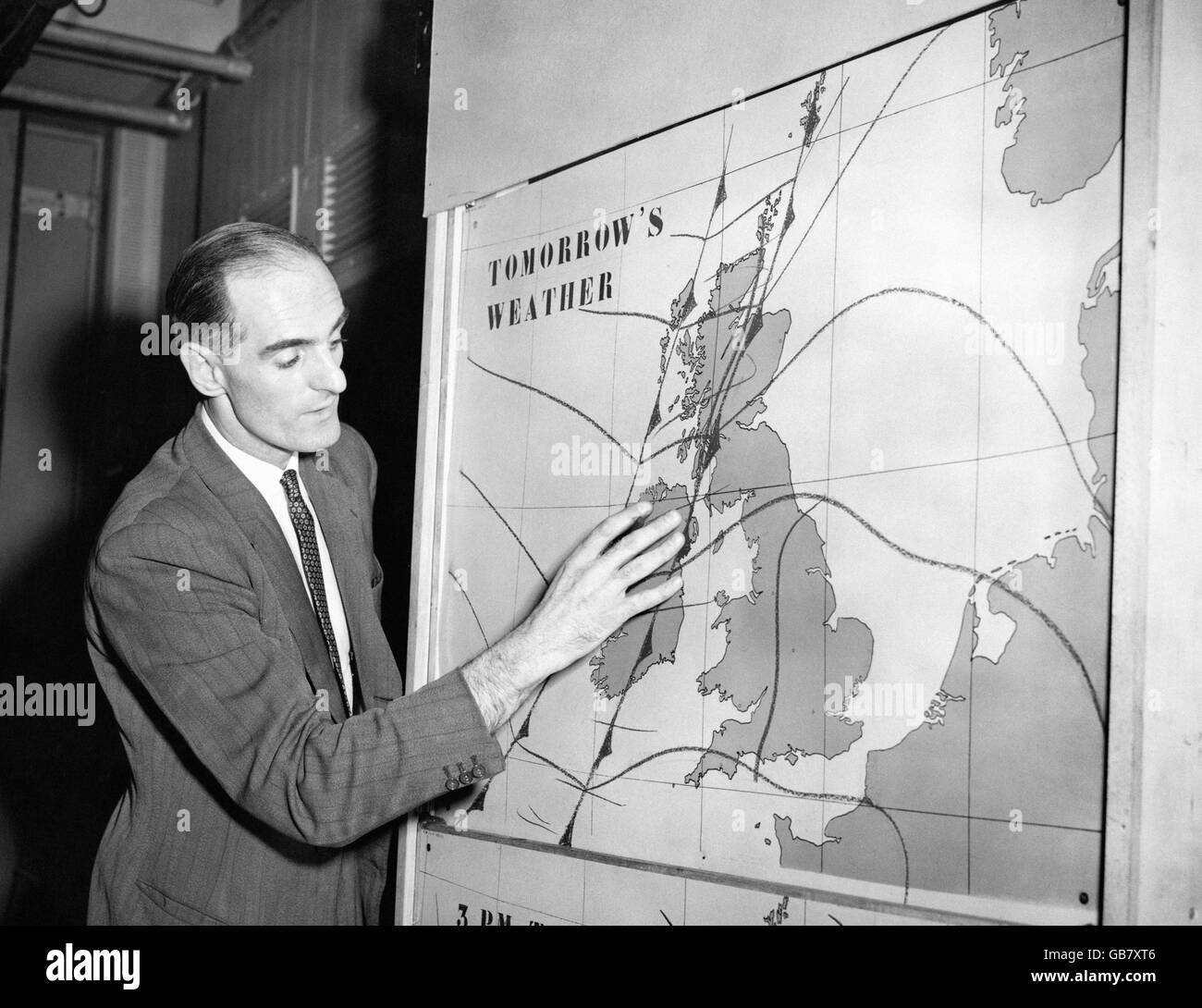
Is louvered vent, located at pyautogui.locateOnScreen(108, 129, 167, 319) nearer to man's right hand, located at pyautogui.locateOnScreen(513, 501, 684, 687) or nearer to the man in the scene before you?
the man

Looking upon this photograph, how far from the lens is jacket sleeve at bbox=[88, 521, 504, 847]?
1.32 metres

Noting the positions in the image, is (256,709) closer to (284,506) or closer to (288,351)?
(284,506)

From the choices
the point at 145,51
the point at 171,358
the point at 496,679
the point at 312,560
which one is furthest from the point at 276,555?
the point at 145,51

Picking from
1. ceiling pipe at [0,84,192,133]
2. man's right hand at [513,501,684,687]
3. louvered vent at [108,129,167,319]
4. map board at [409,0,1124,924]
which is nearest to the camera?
map board at [409,0,1124,924]

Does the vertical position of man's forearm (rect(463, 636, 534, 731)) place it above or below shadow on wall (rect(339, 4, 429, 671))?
below

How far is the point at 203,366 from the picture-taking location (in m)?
1.62

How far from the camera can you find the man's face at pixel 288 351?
1.59 meters

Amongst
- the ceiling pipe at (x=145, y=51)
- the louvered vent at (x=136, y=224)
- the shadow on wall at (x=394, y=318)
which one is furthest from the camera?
the louvered vent at (x=136, y=224)

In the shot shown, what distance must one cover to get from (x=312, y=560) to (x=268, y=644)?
0.83 ft

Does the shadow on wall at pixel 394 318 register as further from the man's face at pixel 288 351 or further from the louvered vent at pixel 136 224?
the louvered vent at pixel 136 224

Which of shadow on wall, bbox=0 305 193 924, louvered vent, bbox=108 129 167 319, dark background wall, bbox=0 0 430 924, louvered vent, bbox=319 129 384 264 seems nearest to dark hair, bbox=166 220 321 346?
dark background wall, bbox=0 0 430 924

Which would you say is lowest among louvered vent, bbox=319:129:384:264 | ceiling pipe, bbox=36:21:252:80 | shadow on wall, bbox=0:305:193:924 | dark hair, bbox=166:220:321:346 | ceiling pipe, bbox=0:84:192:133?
shadow on wall, bbox=0:305:193:924

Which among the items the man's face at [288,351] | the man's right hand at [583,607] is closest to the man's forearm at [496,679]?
the man's right hand at [583,607]
